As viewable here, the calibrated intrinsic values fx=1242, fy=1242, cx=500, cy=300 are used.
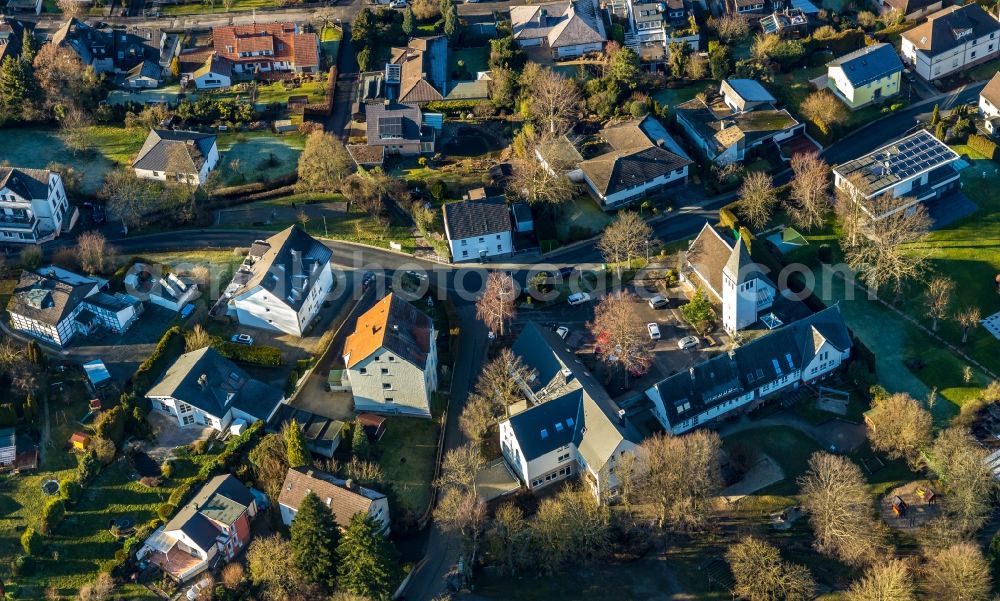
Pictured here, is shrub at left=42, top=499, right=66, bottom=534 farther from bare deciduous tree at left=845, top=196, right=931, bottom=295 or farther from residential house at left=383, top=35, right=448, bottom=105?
bare deciduous tree at left=845, top=196, right=931, bottom=295

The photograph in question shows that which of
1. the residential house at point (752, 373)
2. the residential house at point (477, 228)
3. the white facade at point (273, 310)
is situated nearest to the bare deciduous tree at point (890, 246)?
the residential house at point (752, 373)

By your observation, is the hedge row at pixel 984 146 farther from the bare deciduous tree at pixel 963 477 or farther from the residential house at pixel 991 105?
the bare deciduous tree at pixel 963 477

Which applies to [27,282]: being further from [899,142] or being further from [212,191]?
[899,142]

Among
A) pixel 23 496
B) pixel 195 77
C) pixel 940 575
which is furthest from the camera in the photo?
pixel 195 77

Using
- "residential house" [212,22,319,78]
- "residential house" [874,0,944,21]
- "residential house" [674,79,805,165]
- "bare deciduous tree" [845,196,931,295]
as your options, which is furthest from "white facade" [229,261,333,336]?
"residential house" [874,0,944,21]

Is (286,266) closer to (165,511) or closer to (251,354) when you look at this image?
(251,354)

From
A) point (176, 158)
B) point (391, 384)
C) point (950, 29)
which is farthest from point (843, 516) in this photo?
point (176, 158)

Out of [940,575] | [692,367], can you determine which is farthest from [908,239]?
[940,575]
